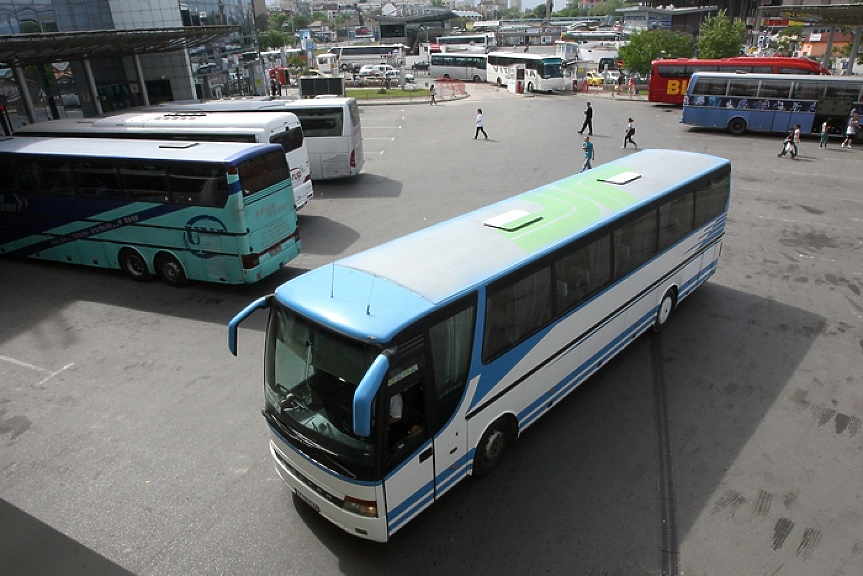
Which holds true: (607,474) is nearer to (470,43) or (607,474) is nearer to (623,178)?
(623,178)

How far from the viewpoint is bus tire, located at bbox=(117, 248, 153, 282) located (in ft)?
39.2

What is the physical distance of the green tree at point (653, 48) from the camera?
131 feet

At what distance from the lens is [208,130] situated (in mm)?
14133

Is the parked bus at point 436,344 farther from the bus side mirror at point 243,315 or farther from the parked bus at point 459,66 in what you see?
the parked bus at point 459,66

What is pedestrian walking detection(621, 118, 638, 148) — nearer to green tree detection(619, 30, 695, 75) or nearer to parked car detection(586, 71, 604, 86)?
green tree detection(619, 30, 695, 75)

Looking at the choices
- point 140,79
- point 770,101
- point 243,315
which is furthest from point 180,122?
point 770,101

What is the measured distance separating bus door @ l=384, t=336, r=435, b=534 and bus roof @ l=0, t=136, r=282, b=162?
23.0 feet

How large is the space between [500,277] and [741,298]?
711cm

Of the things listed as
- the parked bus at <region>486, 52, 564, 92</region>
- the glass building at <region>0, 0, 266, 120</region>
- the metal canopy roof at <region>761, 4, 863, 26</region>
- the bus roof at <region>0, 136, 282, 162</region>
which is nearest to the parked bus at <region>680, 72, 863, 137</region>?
the metal canopy roof at <region>761, 4, 863, 26</region>

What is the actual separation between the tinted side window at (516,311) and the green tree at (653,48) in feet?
131

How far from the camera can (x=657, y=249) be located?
8.60 metres

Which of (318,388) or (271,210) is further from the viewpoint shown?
(271,210)

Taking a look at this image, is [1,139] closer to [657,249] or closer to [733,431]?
[657,249]

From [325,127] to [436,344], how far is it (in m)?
15.2
